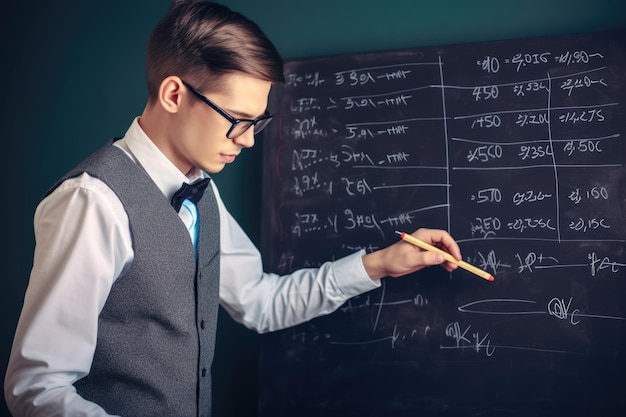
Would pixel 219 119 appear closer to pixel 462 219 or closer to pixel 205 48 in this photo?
pixel 205 48

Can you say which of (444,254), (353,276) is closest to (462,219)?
(444,254)

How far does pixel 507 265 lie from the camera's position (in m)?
1.93

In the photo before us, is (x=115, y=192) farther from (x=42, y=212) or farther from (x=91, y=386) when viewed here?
(x=91, y=386)

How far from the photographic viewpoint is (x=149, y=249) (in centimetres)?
140

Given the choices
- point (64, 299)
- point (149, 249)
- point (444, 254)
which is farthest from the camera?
point (444, 254)

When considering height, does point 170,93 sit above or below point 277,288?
above

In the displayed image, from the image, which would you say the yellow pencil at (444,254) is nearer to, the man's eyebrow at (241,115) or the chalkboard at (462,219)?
the chalkboard at (462,219)

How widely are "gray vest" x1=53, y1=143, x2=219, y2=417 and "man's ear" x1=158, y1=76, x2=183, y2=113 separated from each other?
17 cm

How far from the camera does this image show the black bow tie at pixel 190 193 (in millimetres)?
1531

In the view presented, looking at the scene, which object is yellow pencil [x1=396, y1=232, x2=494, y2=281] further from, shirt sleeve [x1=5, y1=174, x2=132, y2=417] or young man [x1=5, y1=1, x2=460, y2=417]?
shirt sleeve [x1=5, y1=174, x2=132, y2=417]

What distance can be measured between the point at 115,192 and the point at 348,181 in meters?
1.01

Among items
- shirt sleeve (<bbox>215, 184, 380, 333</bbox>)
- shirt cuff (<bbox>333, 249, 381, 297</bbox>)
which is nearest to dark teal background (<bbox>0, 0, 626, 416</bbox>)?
shirt sleeve (<bbox>215, 184, 380, 333</bbox>)

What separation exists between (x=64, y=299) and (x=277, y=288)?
0.84 meters

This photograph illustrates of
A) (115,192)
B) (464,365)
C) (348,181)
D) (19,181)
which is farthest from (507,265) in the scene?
(19,181)
